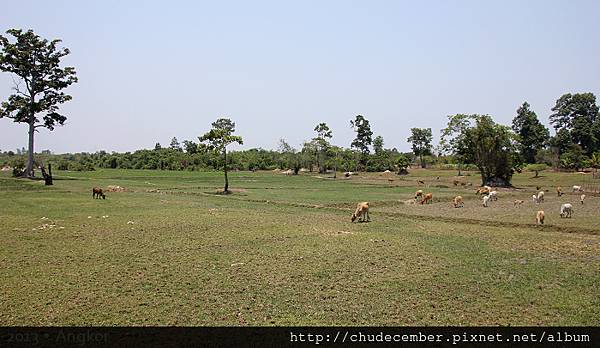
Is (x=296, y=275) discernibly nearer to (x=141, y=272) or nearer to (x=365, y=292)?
(x=365, y=292)

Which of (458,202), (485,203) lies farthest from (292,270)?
(485,203)

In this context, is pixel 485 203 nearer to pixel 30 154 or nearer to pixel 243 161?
pixel 30 154

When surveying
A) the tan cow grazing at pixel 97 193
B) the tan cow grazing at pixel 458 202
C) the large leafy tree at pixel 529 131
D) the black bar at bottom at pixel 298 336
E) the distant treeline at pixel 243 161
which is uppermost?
the large leafy tree at pixel 529 131

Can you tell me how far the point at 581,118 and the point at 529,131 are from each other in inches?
557

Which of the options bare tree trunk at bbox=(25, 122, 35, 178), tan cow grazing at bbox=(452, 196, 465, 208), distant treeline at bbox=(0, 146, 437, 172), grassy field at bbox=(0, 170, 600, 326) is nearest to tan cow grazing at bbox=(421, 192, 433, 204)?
tan cow grazing at bbox=(452, 196, 465, 208)

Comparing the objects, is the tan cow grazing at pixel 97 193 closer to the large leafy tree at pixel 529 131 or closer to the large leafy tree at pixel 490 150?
the large leafy tree at pixel 490 150

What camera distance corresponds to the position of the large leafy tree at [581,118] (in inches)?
3819

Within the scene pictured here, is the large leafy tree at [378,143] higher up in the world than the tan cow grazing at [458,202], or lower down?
higher up

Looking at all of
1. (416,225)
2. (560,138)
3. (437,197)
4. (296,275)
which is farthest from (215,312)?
(560,138)

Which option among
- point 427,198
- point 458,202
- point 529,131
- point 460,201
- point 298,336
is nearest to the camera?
point 298,336

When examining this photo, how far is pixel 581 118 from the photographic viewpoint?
10181 centimetres

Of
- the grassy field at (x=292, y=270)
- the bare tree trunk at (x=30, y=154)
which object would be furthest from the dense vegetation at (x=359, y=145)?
the grassy field at (x=292, y=270)

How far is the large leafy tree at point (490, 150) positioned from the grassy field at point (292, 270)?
118 ft

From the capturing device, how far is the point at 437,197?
4144cm
